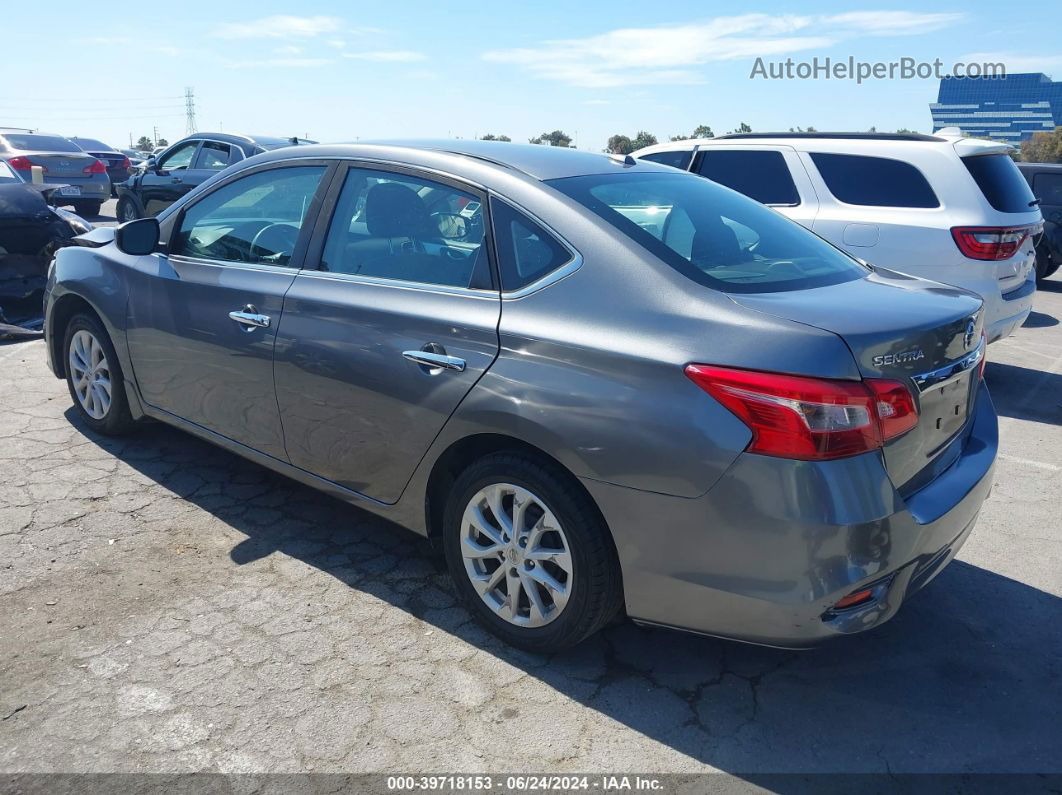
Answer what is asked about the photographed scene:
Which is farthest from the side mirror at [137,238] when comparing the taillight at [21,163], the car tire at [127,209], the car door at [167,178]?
the taillight at [21,163]

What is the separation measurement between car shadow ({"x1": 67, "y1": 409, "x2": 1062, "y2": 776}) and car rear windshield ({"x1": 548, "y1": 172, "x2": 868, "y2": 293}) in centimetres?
127

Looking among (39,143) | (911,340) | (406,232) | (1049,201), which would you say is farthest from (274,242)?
(39,143)

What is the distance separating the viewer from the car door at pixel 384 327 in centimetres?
306

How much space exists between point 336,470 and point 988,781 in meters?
2.45

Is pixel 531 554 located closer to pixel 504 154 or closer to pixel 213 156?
pixel 504 154

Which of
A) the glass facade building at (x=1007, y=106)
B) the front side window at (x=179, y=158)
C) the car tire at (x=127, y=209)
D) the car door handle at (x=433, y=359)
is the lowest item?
the car tire at (x=127, y=209)

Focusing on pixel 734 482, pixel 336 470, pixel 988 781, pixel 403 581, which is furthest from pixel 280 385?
pixel 988 781

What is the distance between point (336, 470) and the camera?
354cm

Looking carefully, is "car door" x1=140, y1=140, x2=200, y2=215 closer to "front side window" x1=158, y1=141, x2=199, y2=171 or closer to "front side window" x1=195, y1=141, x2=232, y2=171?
"front side window" x1=158, y1=141, x2=199, y2=171

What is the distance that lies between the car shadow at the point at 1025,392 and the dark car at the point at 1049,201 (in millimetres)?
5983

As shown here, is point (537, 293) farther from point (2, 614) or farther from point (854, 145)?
point (854, 145)

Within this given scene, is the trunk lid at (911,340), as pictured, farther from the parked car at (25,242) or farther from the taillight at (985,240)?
the parked car at (25,242)

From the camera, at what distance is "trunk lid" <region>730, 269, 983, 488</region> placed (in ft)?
8.30

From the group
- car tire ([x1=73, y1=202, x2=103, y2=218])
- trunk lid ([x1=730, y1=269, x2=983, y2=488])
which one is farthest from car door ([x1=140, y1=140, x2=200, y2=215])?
trunk lid ([x1=730, y1=269, x2=983, y2=488])
